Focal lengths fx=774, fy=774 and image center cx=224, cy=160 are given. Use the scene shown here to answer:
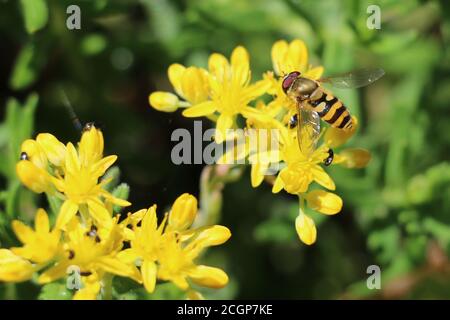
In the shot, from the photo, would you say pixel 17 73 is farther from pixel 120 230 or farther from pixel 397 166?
pixel 397 166

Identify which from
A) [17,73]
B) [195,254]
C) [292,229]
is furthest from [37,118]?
[195,254]

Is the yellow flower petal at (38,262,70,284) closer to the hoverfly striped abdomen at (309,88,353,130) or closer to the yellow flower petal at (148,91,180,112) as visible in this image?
the yellow flower petal at (148,91,180,112)

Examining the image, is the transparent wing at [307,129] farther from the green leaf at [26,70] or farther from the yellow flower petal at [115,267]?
the green leaf at [26,70]

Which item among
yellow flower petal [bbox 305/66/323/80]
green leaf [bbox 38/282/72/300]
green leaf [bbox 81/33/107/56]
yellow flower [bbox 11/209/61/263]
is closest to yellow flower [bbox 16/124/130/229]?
yellow flower [bbox 11/209/61/263]

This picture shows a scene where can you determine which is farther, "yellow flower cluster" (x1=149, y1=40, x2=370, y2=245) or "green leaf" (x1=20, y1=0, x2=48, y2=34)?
"green leaf" (x1=20, y1=0, x2=48, y2=34)

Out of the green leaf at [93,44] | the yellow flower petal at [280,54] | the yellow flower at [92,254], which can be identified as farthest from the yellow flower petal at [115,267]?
the green leaf at [93,44]

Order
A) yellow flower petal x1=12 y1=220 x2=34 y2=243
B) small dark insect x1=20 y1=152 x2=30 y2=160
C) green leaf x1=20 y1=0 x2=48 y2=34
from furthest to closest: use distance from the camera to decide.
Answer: green leaf x1=20 y1=0 x2=48 y2=34
small dark insect x1=20 y1=152 x2=30 y2=160
yellow flower petal x1=12 y1=220 x2=34 y2=243

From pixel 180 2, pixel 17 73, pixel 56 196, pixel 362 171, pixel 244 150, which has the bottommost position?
pixel 56 196
